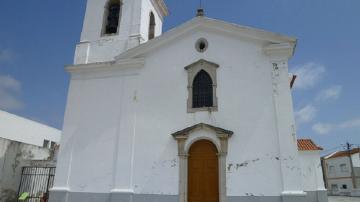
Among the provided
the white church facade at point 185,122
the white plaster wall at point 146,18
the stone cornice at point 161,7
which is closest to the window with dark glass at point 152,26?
the white plaster wall at point 146,18

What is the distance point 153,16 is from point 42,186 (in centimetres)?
1007

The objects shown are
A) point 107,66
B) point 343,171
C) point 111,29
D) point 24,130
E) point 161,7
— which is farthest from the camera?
point 343,171

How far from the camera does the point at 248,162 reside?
9594 millimetres

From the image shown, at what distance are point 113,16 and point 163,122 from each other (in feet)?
19.9

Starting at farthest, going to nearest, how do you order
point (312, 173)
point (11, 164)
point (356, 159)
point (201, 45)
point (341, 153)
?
point (341, 153), point (356, 159), point (312, 173), point (11, 164), point (201, 45)

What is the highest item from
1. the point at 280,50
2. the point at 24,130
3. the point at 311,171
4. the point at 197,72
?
the point at 24,130

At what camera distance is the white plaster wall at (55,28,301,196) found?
380 inches

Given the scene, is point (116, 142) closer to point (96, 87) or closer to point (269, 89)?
point (96, 87)

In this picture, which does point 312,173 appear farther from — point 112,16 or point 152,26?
point 112,16

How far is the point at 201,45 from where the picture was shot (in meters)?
11.5

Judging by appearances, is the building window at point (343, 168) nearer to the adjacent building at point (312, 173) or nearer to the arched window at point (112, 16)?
the adjacent building at point (312, 173)

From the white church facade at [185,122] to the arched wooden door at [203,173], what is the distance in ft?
0.11

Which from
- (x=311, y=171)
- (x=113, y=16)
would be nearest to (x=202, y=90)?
(x=113, y=16)

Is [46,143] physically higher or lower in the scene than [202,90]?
higher
